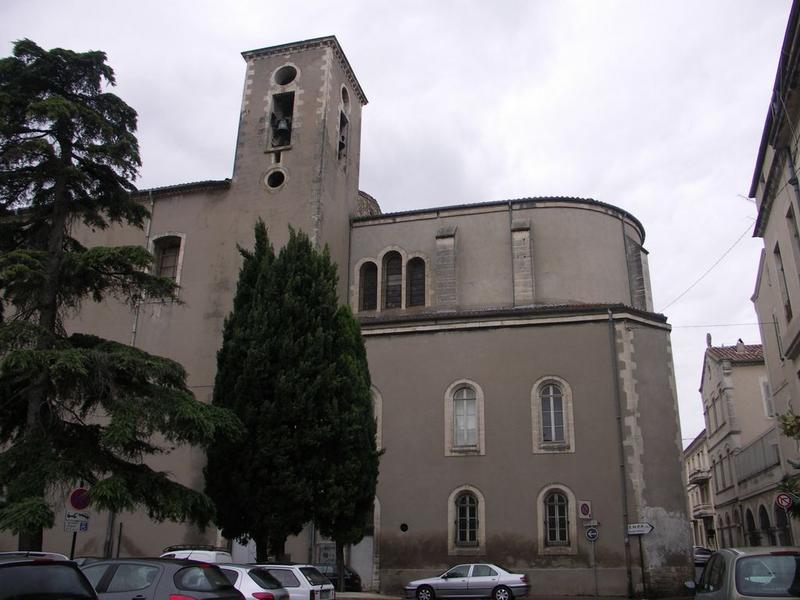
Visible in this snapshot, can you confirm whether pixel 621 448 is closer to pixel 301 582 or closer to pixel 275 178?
pixel 301 582

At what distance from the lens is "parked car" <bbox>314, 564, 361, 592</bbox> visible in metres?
18.1

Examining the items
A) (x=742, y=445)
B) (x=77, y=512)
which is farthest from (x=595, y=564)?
(x=742, y=445)

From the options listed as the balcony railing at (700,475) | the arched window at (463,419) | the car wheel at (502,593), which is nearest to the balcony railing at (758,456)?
the arched window at (463,419)

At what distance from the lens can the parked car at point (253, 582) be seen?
9564 mm

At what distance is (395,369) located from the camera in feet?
70.0

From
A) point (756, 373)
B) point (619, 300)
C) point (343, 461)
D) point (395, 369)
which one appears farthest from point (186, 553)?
point (756, 373)

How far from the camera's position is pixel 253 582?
9734mm

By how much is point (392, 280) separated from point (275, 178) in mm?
5154

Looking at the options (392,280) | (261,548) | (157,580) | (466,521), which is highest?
(392,280)

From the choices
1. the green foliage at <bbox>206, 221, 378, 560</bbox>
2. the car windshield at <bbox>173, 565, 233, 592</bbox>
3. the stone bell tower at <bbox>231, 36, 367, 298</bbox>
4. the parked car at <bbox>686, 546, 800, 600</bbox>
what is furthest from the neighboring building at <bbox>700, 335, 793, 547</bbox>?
the car windshield at <bbox>173, 565, 233, 592</bbox>

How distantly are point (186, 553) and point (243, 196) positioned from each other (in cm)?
1224

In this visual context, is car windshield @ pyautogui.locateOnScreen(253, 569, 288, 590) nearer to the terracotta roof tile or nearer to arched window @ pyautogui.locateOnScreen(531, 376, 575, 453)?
arched window @ pyautogui.locateOnScreen(531, 376, 575, 453)

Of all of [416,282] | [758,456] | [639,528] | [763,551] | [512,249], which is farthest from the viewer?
[758,456]

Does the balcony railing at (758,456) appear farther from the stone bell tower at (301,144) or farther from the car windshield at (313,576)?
the car windshield at (313,576)
